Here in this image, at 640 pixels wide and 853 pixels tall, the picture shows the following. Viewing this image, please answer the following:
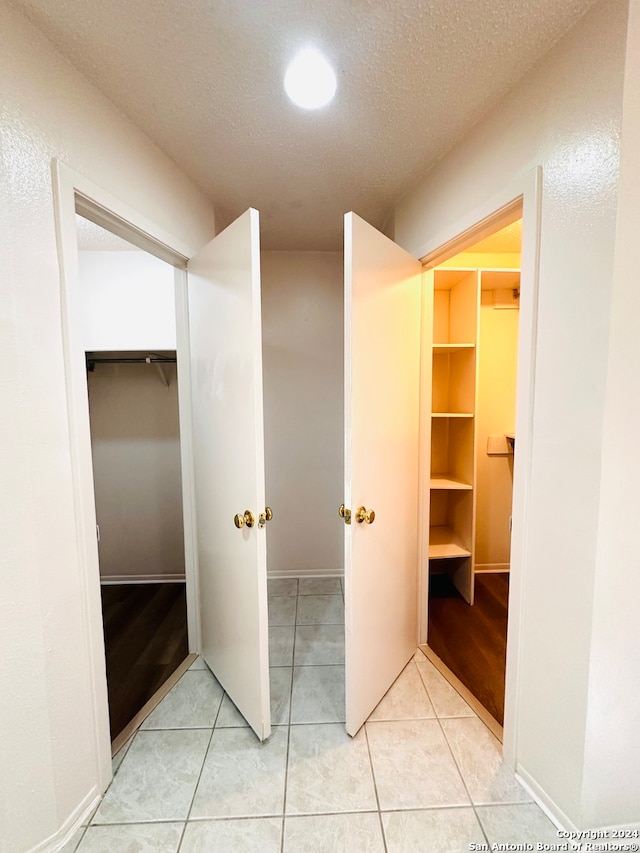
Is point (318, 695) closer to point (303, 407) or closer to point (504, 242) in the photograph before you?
point (303, 407)

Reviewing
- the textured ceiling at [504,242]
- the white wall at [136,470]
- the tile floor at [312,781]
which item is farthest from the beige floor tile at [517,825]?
the textured ceiling at [504,242]

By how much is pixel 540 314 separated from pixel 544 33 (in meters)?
0.73

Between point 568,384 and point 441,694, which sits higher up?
point 568,384

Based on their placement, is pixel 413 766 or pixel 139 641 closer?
pixel 413 766

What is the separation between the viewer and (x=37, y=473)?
1.02 m

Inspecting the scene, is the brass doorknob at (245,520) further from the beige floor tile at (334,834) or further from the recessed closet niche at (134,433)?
the recessed closet niche at (134,433)

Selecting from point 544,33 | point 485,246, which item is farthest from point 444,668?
point 485,246

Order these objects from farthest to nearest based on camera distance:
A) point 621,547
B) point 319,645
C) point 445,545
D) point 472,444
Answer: point 445,545 → point 472,444 → point 319,645 → point 621,547

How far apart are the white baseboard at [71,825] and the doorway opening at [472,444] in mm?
1555

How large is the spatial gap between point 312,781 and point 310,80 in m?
2.31

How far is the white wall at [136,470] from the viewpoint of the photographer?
266 cm

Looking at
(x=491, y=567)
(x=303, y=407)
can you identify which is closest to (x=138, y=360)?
(x=303, y=407)

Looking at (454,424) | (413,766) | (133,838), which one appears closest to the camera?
(133,838)

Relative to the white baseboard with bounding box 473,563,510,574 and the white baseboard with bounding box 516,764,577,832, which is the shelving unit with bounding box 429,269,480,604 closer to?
the white baseboard with bounding box 473,563,510,574
